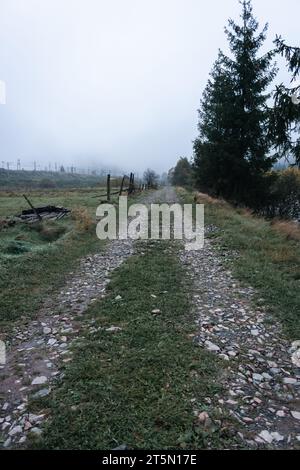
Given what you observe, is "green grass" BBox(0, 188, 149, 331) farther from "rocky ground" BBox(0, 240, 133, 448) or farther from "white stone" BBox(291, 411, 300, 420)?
"white stone" BBox(291, 411, 300, 420)

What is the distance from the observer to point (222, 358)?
180 inches

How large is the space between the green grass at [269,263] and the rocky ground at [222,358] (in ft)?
1.11

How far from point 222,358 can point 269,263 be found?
5.05 m

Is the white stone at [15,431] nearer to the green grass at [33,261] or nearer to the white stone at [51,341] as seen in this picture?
the white stone at [51,341]

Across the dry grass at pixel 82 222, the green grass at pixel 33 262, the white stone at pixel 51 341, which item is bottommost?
the white stone at pixel 51 341

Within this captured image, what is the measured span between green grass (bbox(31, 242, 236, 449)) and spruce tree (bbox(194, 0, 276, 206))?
697 inches

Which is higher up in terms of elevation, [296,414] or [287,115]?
[287,115]

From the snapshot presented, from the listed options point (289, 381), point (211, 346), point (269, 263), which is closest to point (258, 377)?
point (289, 381)

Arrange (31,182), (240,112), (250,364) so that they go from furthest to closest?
(31,182)
(240,112)
(250,364)

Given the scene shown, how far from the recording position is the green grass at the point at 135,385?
10.6 ft

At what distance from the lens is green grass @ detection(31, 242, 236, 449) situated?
324 centimetres

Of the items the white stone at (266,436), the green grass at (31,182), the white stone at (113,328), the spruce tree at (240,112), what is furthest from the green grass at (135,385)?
the green grass at (31,182)

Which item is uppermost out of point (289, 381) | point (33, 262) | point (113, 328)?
point (33, 262)

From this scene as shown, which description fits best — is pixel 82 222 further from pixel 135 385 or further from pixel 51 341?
pixel 135 385
